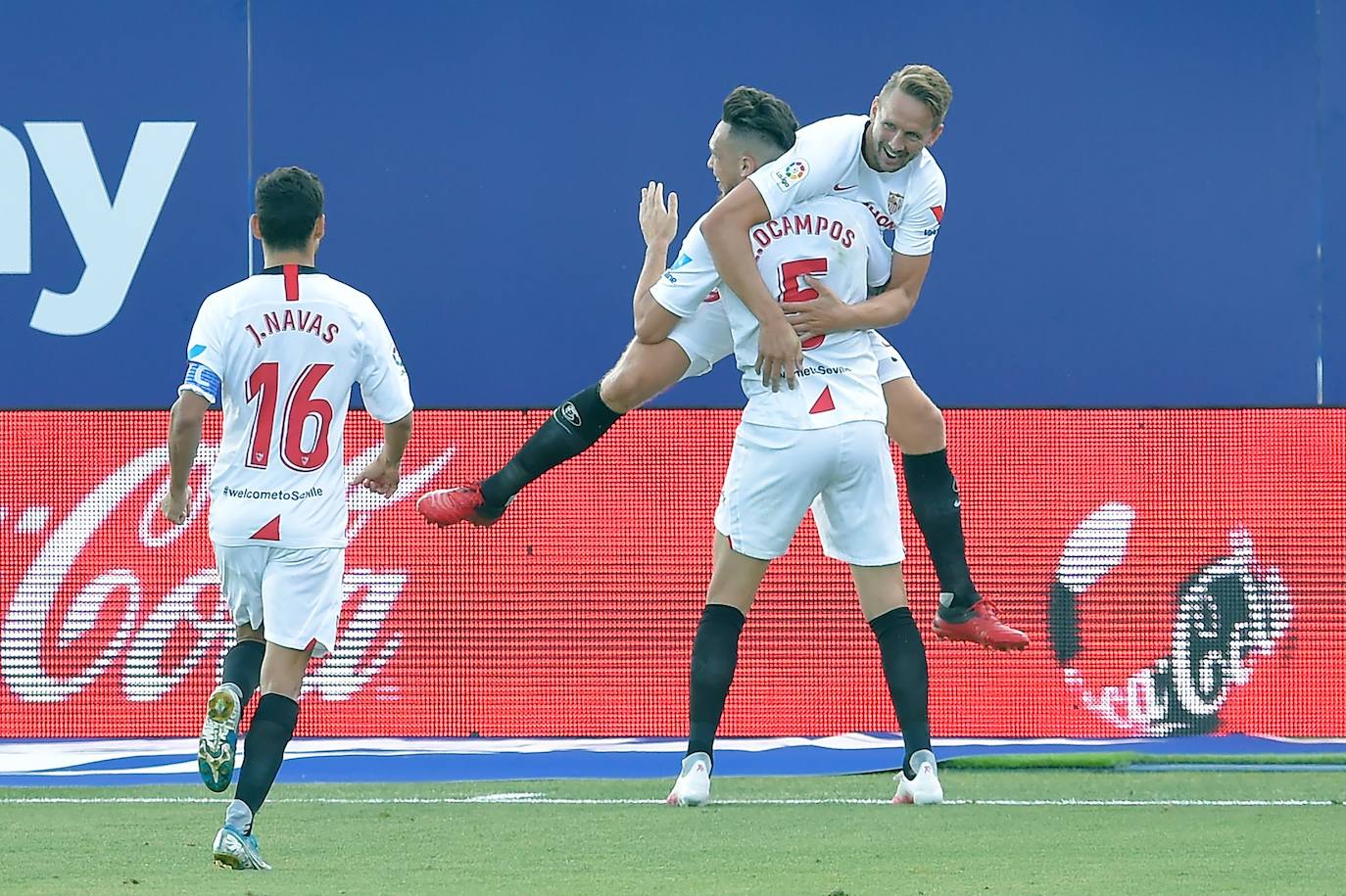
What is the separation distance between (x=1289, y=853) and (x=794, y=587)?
11.4 feet

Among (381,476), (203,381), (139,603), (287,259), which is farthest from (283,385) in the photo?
(139,603)

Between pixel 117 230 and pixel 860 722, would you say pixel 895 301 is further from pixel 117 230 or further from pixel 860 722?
pixel 117 230

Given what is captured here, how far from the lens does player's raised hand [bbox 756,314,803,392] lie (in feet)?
16.8

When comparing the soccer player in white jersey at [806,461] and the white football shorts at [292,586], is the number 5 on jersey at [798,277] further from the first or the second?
the white football shorts at [292,586]

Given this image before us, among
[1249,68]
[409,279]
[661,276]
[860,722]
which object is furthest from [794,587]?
[1249,68]

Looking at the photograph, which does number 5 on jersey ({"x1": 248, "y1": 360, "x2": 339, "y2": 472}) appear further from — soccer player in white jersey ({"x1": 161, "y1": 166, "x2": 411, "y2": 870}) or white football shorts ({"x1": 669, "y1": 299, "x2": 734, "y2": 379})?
white football shorts ({"x1": 669, "y1": 299, "x2": 734, "y2": 379})

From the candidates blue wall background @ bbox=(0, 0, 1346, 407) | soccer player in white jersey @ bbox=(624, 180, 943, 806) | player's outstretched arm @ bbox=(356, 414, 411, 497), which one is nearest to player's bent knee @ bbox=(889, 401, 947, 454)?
soccer player in white jersey @ bbox=(624, 180, 943, 806)

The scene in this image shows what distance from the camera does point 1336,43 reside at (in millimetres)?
9938

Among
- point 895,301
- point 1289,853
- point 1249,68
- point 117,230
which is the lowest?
point 1289,853

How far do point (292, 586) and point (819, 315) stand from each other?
1.46 meters

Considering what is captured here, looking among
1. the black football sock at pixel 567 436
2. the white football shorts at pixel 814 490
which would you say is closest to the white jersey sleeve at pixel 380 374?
the black football sock at pixel 567 436

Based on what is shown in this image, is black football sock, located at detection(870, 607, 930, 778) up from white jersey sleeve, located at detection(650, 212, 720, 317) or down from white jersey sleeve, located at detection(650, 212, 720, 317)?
down

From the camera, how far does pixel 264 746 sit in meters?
4.47

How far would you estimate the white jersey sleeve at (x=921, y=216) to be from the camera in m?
5.36
